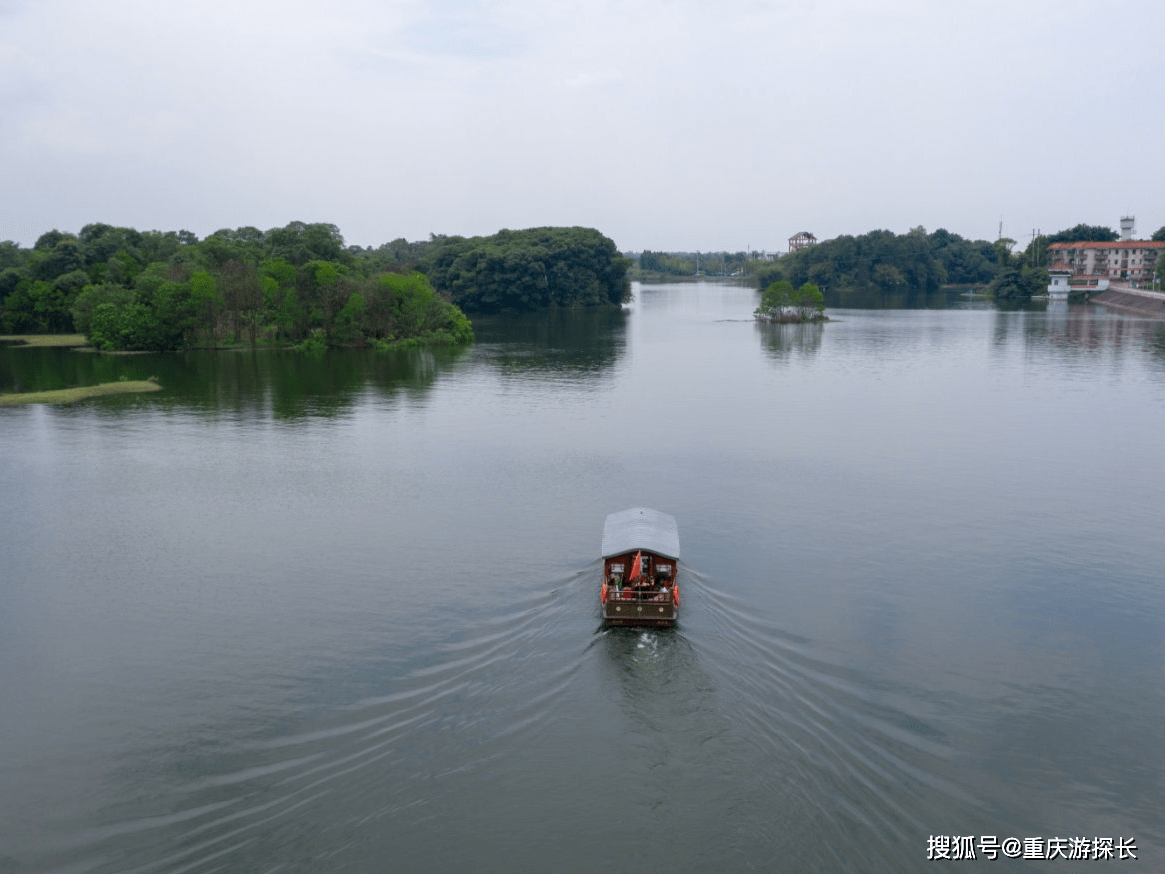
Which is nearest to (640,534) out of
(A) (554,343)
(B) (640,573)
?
(B) (640,573)

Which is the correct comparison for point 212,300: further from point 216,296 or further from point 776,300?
point 776,300

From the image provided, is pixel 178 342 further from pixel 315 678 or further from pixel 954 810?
pixel 954 810

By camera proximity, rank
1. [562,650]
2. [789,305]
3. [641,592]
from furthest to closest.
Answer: [789,305] < [641,592] < [562,650]

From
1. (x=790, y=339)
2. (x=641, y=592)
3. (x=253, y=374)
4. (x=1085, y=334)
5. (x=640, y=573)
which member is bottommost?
(x=641, y=592)

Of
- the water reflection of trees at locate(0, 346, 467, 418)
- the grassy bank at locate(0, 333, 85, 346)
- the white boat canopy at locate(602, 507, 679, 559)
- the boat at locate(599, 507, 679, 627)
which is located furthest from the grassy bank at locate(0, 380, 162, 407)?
the boat at locate(599, 507, 679, 627)

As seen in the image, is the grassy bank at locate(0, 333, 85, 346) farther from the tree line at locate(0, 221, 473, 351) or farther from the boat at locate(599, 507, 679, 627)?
the boat at locate(599, 507, 679, 627)

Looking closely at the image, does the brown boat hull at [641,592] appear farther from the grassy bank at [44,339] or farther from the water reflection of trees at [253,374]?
the grassy bank at [44,339]

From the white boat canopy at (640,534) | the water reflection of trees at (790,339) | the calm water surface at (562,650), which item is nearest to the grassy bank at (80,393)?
the calm water surface at (562,650)
